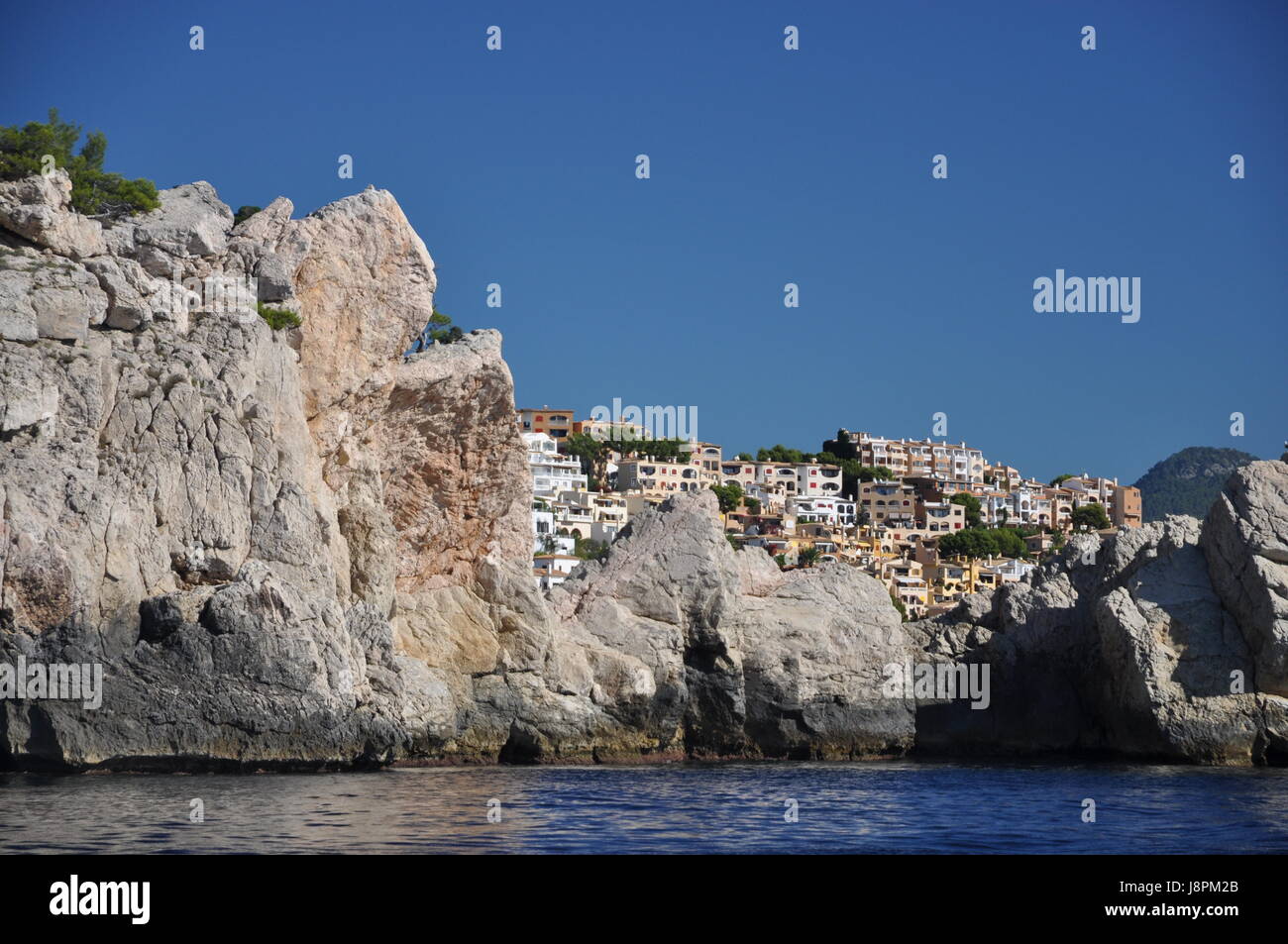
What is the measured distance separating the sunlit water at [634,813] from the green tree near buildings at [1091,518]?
82.5 metres

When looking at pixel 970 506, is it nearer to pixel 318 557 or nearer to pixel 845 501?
pixel 845 501

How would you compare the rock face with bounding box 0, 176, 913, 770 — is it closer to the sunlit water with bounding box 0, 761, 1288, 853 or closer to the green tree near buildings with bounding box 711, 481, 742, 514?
the sunlit water with bounding box 0, 761, 1288, 853

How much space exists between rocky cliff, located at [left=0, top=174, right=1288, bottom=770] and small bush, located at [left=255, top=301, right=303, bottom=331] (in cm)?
44

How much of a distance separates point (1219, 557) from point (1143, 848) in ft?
73.0

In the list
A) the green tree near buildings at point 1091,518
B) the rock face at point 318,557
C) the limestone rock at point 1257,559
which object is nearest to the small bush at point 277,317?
the rock face at point 318,557

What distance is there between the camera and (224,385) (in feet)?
107

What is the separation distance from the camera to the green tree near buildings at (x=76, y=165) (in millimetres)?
34469

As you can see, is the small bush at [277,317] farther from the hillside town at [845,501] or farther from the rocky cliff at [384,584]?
the hillside town at [845,501]

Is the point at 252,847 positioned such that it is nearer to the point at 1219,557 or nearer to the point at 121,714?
the point at 121,714

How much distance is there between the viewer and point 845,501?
407ft

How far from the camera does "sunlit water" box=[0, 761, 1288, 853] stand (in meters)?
21.1

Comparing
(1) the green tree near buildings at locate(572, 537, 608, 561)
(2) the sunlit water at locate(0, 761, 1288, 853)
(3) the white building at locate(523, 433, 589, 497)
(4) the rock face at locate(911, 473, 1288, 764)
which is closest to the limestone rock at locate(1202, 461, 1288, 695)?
(4) the rock face at locate(911, 473, 1288, 764)

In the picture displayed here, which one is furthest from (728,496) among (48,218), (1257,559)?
(48,218)

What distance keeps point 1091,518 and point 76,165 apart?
92.3 meters
